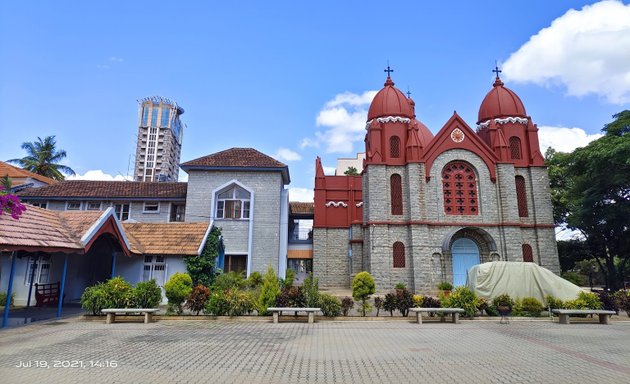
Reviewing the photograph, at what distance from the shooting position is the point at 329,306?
12.8 metres

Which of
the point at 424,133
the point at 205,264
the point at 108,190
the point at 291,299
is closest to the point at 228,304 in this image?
the point at 291,299

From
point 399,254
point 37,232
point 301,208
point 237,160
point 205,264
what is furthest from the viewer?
point 301,208

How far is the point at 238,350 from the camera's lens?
8.05 metres

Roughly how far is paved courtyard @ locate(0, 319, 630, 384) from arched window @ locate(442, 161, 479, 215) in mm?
13056

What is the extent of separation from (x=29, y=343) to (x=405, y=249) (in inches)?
765

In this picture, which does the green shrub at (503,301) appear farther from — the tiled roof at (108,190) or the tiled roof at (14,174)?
the tiled roof at (14,174)

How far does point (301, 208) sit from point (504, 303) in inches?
832

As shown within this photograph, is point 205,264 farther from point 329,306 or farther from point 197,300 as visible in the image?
point 329,306

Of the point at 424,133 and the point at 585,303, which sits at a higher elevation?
the point at 424,133

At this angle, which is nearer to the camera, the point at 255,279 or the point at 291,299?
the point at 291,299

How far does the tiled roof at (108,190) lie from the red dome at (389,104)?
14.8 meters

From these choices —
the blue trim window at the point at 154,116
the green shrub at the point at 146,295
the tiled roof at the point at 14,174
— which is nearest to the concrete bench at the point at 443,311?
the green shrub at the point at 146,295

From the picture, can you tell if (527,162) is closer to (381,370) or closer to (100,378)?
(381,370)

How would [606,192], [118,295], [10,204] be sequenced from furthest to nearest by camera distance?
[606,192], [118,295], [10,204]
